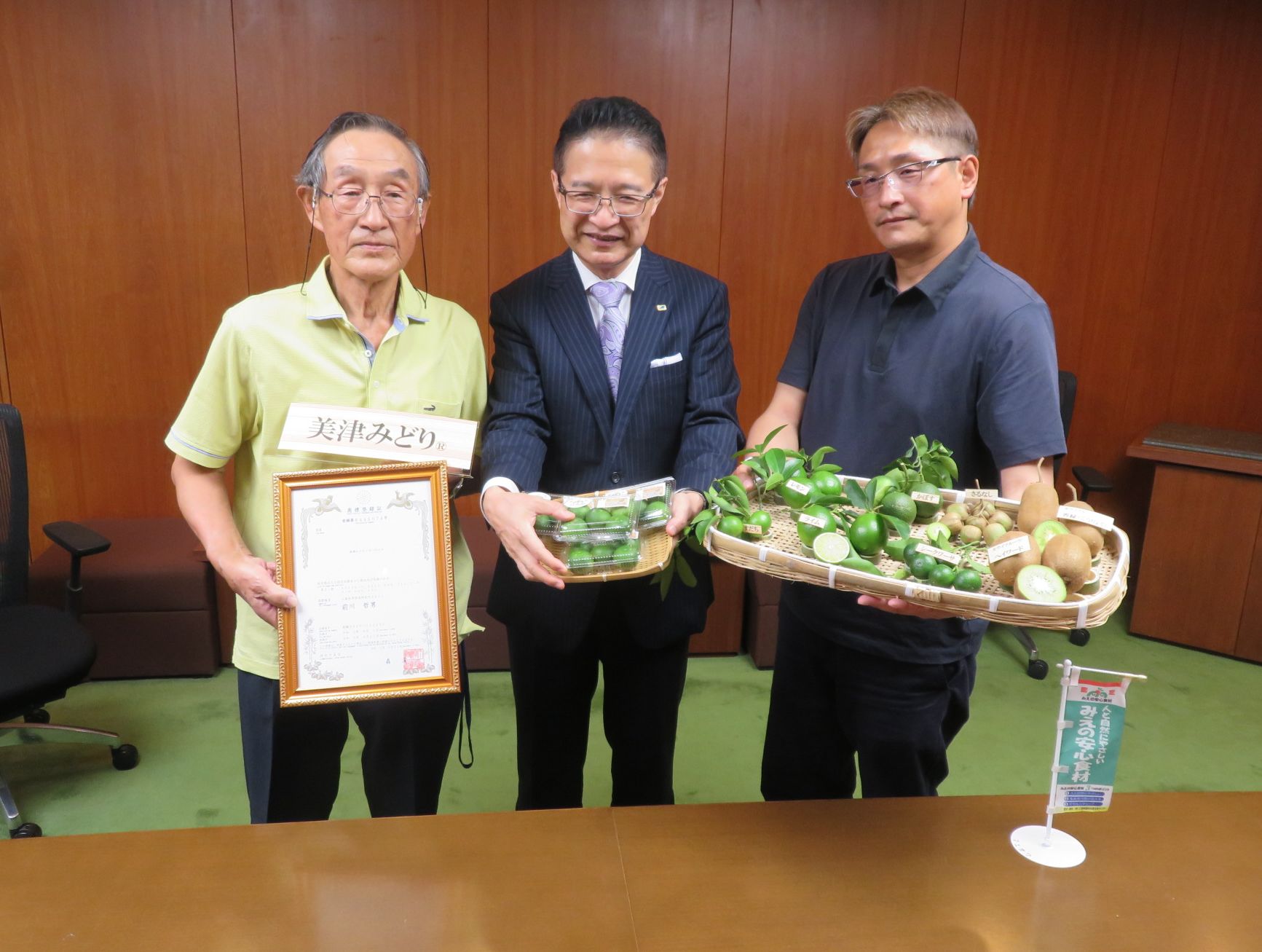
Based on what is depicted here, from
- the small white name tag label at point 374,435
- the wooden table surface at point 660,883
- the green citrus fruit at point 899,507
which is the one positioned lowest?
the wooden table surface at point 660,883

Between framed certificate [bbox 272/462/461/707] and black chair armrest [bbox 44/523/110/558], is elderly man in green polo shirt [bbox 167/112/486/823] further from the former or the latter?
black chair armrest [bbox 44/523/110/558]

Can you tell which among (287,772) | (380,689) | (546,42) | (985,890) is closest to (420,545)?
(380,689)

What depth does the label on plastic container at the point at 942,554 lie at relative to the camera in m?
1.43

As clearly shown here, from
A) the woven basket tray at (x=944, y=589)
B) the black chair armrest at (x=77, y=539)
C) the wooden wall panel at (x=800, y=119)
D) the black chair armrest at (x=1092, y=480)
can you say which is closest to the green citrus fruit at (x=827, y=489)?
the woven basket tray at (x=944, y=589)

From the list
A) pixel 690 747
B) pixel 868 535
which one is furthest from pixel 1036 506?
pixel 690 747

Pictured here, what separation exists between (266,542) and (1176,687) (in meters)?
3.56

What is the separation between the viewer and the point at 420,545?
168cm

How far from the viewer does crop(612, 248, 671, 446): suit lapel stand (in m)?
1.90

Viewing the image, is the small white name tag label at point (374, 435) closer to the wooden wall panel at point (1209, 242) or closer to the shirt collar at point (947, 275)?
the shirt collar at point (947, 275)

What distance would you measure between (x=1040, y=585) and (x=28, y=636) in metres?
2.74

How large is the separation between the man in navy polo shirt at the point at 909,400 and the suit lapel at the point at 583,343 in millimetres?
354

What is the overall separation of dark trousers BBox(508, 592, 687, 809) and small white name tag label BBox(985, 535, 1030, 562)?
31.4 inches

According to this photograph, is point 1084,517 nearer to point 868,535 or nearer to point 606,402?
point 868,535

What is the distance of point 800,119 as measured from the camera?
417 centimetres
